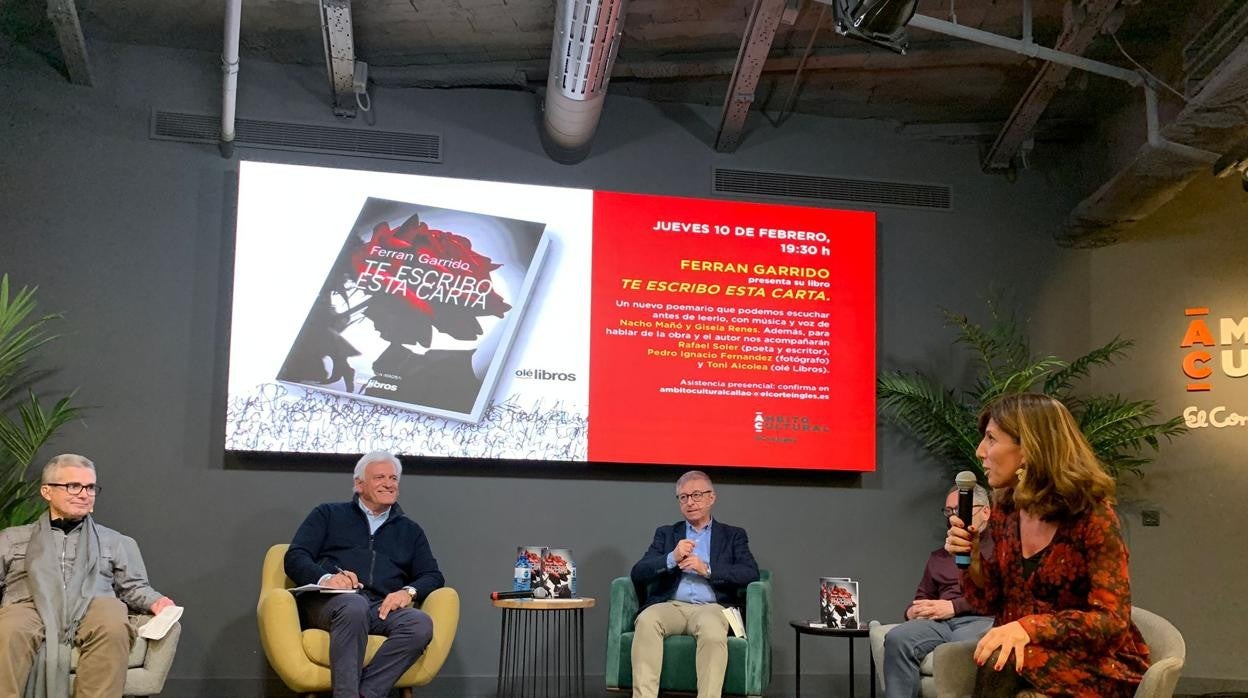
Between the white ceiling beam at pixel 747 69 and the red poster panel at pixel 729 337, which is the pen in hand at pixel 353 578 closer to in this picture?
the red poster panel at pixel 729 337

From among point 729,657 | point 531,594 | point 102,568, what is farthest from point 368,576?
point 729,657

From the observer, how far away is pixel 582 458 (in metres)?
5.29

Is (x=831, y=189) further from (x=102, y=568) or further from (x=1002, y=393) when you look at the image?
(x=102, y=568)

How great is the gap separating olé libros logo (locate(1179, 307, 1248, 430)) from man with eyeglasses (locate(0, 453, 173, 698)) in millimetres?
5092

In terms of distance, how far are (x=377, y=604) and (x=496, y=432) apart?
1169 millimetres

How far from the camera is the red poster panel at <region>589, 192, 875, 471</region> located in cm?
541

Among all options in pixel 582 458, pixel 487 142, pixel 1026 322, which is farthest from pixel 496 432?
pixel 1026 322

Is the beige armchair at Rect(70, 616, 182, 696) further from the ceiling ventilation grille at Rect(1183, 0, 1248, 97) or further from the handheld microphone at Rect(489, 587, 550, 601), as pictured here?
the ceiling ventilation grille at Rect(1183, 0, 1248, 97)

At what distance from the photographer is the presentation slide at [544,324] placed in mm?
5133

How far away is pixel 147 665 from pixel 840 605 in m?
2.64

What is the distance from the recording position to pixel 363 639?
400 centimetres

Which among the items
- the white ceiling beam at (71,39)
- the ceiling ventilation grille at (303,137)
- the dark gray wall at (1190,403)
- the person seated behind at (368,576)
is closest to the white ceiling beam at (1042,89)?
the dark gray wall at (1190,403)

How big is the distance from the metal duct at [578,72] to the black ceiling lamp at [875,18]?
2.91 feet

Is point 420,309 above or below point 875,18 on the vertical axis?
below
